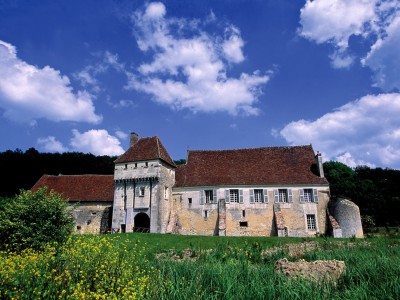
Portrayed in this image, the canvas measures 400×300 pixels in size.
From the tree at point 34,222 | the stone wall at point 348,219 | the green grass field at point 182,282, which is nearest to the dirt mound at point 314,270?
the green grass field at point 182,282

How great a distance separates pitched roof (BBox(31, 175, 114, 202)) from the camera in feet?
103

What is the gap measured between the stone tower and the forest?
2085 cm

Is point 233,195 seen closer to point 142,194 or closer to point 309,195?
point 309,195

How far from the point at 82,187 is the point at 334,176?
3146cm

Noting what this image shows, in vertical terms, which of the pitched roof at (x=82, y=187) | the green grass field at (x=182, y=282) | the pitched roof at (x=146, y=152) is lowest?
the green grass field at (x=182, y=282)

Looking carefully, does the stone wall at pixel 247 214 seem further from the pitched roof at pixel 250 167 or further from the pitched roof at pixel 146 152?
the pitched roof at pixel 146 152

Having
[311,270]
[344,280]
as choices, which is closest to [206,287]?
[311,270]

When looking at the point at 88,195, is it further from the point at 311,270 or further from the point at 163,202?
the point at 311,270

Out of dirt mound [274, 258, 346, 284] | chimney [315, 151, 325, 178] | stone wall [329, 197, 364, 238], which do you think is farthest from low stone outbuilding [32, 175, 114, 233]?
dirt mound [274, 258, 346, 284]

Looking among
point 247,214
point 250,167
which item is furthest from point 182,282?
point 250,167

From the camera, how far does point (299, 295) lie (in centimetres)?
474

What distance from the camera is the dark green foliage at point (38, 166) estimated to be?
1903 inches

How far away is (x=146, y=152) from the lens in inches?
1148

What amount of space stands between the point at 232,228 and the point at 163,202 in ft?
22.6
